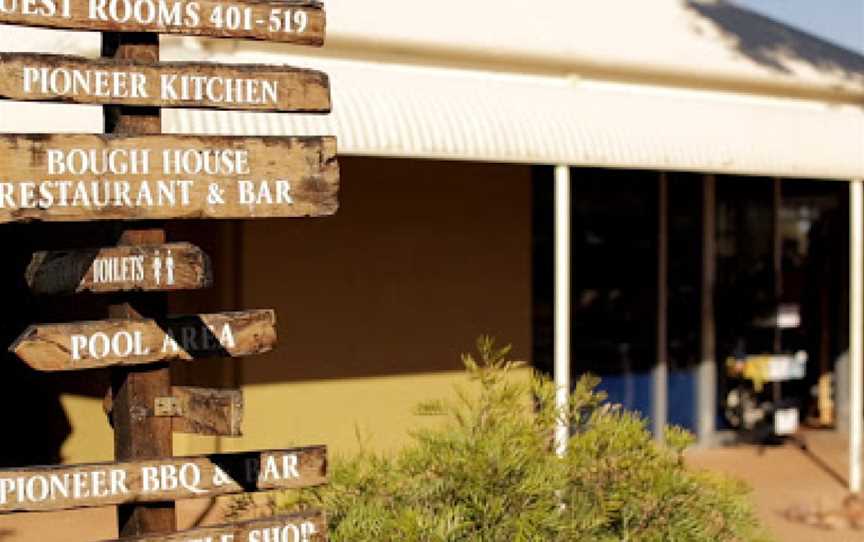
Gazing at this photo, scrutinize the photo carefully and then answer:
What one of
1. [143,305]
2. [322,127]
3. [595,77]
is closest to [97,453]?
[322,127]

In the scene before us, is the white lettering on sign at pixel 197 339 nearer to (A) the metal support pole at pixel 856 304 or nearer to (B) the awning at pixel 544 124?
(B) the awning at pixel 544 124

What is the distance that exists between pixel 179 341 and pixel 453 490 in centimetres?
156

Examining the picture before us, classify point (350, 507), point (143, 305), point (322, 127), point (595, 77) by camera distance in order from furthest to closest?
point (595, 77)
point (322, 127)
point (350, 507)
point (143, 305)

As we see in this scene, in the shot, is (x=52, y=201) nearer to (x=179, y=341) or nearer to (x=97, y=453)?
(x=179, y=341)

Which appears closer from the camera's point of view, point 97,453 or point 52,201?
point 52,201

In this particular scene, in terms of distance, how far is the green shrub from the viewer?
5.78 meters

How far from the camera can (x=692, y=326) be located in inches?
500

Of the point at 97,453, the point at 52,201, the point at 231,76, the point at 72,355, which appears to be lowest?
the point at 97,453

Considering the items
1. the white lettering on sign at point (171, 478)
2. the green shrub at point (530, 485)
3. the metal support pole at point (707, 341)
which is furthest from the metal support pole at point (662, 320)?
the white lettering on sign at point (171, 478)

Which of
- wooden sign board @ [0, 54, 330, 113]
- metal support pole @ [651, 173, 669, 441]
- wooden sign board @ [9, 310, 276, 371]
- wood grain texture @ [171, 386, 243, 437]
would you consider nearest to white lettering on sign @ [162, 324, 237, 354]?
wooden sign board @ [9, 310, 276, 371]

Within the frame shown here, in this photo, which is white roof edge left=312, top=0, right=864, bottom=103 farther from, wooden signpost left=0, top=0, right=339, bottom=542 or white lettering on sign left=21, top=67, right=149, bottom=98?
white lettering on sign left=21, top=67, right=149, bottom=98

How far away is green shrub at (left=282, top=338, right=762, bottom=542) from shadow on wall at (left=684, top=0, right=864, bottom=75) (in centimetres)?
657

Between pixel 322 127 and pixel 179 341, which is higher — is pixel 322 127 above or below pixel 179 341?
above

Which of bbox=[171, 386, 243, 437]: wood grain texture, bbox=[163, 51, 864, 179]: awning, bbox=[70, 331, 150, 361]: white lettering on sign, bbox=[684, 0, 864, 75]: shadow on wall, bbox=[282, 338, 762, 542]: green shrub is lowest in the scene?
bbox=[282, 338, 762, 542]: green shrub
